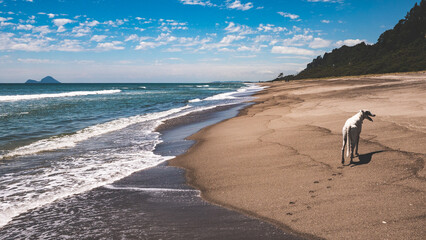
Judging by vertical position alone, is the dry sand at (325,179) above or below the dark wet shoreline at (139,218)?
above

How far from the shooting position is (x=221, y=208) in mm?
4973

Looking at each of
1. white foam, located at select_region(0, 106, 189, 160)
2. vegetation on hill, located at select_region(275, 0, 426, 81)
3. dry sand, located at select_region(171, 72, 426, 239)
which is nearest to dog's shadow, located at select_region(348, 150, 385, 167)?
dry sand, located at select_region(171, 72, 426, 239)

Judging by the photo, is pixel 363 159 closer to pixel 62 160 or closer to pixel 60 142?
pixel 62 160

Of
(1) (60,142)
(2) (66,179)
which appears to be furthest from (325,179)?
(1) (60,142)

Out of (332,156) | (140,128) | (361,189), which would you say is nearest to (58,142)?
(140,128)

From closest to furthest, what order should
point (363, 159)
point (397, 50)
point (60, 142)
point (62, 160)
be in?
point (363, 159)
point (62, 160)
point (60, 142)
point (397, 50)

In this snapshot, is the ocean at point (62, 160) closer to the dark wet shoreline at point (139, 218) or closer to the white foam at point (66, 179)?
the white foam at point (66, 179)

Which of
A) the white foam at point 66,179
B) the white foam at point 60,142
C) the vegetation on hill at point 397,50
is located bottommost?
the white foam at point 66,179

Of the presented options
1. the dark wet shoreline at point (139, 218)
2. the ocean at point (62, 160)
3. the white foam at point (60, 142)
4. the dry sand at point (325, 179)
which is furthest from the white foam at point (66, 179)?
the white foam at point (60, 142)

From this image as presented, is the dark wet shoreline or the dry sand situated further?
the dark wet shoreline

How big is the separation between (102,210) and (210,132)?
801cm

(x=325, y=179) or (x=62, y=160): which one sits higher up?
(x=325, y=179)

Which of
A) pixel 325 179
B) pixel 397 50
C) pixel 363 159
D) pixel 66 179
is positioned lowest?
pixel 66 179

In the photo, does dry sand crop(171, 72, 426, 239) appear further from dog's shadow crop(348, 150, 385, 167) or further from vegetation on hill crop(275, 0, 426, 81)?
vegetation on hill crop(275, 0, 426, 81)
